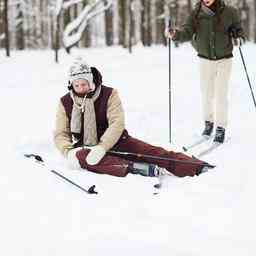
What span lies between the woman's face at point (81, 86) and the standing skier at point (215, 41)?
2.01 m

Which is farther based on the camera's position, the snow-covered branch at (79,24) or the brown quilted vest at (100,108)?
the snow-covered branch at (79,24)

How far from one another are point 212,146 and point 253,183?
99.8 inches

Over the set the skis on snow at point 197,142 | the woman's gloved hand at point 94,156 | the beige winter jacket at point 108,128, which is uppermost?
the beige winter jacket at point 108,128

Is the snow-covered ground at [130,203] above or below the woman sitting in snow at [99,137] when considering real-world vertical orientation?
below

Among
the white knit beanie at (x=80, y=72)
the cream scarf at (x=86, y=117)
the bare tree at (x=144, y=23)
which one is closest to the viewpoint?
the white knit beanie at (x=80, y=72)

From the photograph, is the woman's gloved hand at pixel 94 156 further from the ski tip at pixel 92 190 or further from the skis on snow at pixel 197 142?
the skis on snow at pixel 197 142

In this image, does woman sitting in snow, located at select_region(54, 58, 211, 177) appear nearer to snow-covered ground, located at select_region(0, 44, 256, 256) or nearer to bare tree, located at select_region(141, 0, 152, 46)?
snow-covered ground, located at select_region(0, 44, 256, 256)

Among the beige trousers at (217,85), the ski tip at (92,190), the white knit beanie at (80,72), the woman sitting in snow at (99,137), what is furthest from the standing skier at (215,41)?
the ski tip at (92,190)

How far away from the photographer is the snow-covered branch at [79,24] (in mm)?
24377

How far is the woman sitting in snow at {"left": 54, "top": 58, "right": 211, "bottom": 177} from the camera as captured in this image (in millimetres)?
6629

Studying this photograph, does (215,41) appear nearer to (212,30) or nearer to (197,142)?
(212,30)

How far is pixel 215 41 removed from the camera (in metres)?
8.30

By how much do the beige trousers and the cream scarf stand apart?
7.32ft

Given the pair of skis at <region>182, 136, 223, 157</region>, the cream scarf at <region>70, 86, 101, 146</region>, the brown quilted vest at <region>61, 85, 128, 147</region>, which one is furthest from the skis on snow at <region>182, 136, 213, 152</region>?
the cream scarf at <region>70, 86, 101, 146</region>
